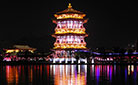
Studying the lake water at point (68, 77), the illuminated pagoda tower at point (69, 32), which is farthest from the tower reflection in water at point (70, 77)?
the illuminated pagoda tower at point (69, 32)

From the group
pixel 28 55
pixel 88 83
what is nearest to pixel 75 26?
pixel 28 55

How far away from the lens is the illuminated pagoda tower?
259ft

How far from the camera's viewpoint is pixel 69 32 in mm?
79438

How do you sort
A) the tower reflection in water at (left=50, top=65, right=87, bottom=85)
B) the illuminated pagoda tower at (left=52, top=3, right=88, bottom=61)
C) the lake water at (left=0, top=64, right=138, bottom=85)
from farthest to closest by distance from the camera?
the illuminated pagoda tower at (left=52, top=3, right=88, bottom=61)
the lake water at (left=0, top=64, right=138, bottom=85)
the tower reflection in water at (left=50, top=65, right=87, bottom=85)

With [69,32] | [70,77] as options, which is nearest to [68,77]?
[70,77]

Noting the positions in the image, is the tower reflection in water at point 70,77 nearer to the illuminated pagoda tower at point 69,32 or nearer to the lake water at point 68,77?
the lake water at point 68,77

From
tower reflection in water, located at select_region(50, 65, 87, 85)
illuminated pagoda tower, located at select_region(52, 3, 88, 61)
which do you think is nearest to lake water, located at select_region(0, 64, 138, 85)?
tower reflection in water, located at select_region(50, 65, 87, 85)

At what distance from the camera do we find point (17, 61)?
78.0m

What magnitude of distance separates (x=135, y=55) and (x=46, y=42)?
6682 centimetres

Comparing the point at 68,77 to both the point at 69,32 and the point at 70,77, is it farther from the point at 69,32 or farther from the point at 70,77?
the point at 69,32

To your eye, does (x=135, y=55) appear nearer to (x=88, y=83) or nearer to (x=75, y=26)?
(x=75, y=26)

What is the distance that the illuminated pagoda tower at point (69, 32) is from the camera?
79.1 m

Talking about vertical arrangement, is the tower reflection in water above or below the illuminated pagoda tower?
below

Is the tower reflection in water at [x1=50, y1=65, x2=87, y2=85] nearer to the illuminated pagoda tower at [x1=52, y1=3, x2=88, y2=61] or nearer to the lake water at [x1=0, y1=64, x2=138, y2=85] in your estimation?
the lake water at [x1=0, y1=64, x2=138, y2=85]
